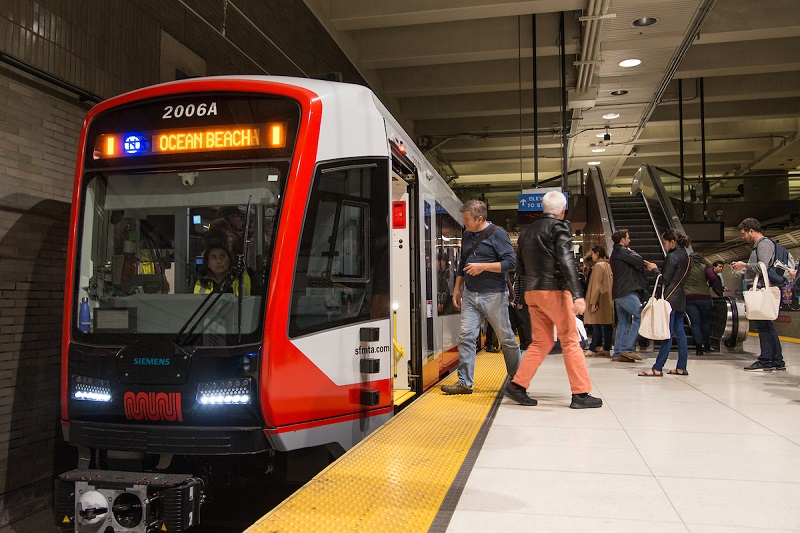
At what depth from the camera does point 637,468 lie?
3502mm

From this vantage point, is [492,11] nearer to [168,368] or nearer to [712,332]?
[712,332]

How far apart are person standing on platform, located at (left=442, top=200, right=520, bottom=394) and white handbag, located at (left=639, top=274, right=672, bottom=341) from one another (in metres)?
1.91

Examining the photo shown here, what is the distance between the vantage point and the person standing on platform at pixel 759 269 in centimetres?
709

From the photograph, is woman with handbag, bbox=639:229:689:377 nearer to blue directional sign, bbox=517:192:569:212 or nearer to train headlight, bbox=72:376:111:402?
train headlight, bbox=72:376:111:402

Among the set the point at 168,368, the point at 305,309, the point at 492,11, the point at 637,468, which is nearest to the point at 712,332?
the point at 492,11

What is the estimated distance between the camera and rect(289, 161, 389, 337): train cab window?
3875 mm

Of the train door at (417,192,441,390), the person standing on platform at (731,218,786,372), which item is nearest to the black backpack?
the person standing on platform at (731,218,786,372)

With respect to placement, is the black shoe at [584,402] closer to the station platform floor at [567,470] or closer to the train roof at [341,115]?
the station platform floor at [567,470]

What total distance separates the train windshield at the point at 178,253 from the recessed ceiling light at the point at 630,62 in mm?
10845

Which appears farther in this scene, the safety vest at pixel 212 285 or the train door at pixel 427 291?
the train door at pixel 427 291

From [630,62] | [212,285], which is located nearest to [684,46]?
[630,62]

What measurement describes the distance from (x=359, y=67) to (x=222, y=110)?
32.3 ft

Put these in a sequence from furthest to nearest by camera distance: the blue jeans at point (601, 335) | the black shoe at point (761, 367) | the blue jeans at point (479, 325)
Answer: the blue jeans at point (601, 335)
the black shoe at point (761, 367)
the blue jeans at point (479, 325)

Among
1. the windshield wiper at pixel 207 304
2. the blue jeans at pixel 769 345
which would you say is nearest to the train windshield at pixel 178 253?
the windshield wiper at pixel 207 304
